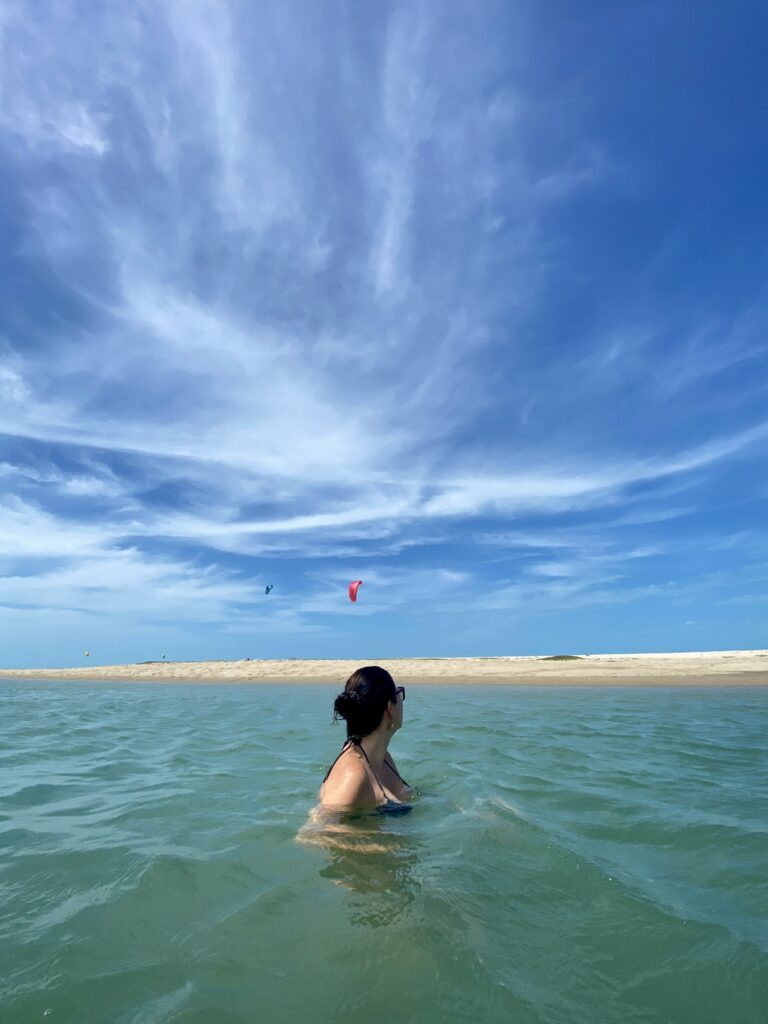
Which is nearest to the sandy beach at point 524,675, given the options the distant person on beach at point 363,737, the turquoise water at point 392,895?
the turquoise water at point 392,895

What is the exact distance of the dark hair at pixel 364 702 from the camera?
478 cm

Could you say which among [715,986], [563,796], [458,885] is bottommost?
[715,986]

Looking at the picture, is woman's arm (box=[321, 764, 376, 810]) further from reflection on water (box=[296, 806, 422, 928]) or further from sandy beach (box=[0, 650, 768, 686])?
sandy beach (box=[0, 650, 768, 686])

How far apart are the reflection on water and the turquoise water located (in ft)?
0.07

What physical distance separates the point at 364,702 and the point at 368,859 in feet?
3.69

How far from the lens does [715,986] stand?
8.36ft

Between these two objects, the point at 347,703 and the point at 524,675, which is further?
the point at 524,675

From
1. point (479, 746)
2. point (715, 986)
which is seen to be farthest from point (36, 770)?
point (715, 986)

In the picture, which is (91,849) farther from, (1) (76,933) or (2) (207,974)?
(2) (207,974)

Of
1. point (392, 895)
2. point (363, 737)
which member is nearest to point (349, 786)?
point (363, 737)

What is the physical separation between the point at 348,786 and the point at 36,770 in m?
5.02

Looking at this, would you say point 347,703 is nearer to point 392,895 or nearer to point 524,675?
point 392,895

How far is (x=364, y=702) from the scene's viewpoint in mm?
4785

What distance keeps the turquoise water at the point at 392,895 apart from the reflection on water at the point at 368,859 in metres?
0.02
